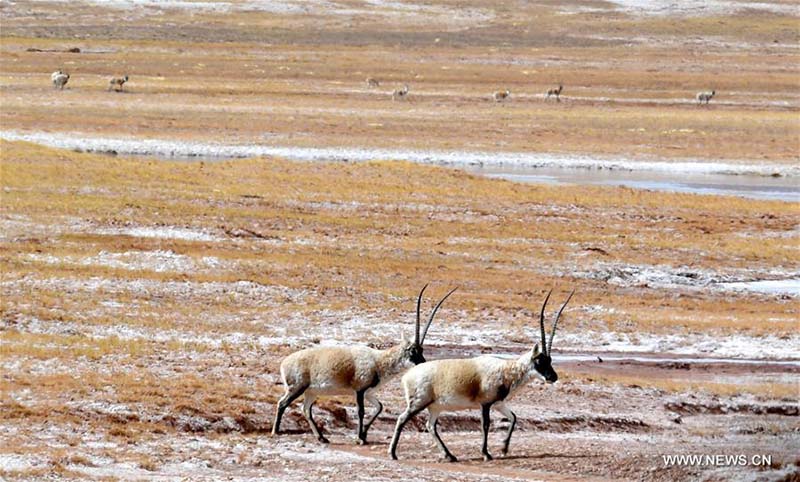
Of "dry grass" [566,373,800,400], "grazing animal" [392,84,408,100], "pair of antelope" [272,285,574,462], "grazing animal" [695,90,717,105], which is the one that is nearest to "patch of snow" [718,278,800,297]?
"dry grass" [566,373,800,400]

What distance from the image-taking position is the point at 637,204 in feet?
109

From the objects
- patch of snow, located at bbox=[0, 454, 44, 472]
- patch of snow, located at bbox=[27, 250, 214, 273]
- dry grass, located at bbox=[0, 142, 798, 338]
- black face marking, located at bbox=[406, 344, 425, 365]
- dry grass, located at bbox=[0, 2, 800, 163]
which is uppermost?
black face marking, located at bbox=[406, 344, 425, 365]

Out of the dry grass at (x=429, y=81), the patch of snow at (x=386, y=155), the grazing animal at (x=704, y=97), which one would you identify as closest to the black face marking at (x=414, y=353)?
the patch of snow at (x=386, y=155)

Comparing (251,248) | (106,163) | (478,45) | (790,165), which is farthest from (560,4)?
Answer: (251,248)

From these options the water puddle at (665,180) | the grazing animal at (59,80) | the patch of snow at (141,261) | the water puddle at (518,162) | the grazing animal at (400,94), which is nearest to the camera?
the patch of snow at (141,261)

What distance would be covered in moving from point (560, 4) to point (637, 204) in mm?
93041

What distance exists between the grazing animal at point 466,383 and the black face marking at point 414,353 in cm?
34

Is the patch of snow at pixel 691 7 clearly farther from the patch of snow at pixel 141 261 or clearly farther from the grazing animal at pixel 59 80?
the patch of snow at pixel 141 261

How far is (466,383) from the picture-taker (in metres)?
13.3

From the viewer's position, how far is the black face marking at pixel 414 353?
1383cm

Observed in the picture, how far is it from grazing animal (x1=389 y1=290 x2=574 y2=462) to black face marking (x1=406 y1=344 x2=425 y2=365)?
34 cm

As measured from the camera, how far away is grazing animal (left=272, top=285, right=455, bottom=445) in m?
13.9

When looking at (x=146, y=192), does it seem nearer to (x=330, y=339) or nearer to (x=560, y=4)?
(x=330, y=339)

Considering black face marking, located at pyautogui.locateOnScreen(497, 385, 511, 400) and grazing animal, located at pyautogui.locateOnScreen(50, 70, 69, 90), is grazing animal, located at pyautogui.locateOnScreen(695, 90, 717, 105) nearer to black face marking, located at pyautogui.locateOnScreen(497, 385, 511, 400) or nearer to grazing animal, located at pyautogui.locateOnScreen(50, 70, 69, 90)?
grazing animal, located at pyautogui.locateOnScreen(50, 70, 69, 90)
